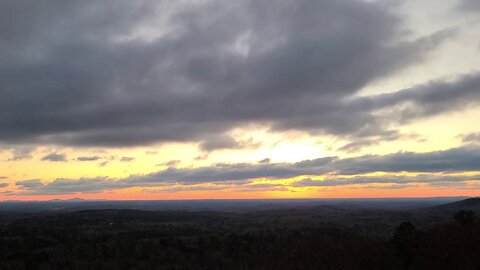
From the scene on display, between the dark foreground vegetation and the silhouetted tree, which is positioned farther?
the dark foreground vegetation

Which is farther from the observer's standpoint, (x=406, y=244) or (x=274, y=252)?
(x=274, y=252)

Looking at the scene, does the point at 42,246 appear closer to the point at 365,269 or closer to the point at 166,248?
the point at 166,248

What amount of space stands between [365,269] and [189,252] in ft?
56.5

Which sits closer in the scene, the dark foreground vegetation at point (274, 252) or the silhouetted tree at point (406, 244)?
the silhouetted tree at point (406, 244)

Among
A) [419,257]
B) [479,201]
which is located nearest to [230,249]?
[419,257]

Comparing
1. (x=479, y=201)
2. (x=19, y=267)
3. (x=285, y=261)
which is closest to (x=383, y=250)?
(x=285, y=261)

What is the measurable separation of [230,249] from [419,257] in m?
17.9

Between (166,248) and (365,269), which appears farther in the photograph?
(166,248)

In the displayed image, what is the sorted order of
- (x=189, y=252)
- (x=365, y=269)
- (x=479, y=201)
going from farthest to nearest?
(x=479, y=201), (x=189, y=252), (x=365, y=269)

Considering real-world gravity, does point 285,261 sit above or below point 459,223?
below

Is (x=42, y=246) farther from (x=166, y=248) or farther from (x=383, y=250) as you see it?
(x=383, y=250)

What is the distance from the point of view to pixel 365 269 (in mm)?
19297

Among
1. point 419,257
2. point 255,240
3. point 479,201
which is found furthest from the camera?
point 479,201

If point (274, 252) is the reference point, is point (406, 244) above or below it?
above
